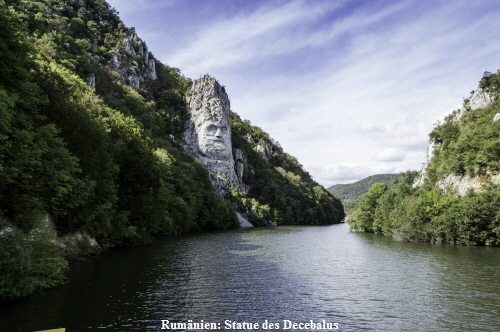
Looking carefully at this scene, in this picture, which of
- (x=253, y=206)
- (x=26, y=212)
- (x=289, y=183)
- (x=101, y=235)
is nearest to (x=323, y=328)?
(x=26, y=212)

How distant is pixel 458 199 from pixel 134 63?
120591 mm

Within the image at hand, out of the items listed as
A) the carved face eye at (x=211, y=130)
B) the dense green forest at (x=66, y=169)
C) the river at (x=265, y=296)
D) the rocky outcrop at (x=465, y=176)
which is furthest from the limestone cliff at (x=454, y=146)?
the carved face eye at (x=211, y=130)

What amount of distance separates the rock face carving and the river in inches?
3781

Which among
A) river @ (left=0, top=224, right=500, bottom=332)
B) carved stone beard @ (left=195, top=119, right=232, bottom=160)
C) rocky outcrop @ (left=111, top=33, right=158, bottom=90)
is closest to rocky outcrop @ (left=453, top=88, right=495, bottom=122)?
river @ (left=0, top=224, right=500, bottom=332)

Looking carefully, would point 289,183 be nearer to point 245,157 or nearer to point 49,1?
point 245,157

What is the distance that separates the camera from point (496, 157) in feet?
172

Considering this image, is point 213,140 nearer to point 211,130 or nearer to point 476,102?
point 211,130

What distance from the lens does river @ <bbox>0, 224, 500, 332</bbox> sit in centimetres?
1412

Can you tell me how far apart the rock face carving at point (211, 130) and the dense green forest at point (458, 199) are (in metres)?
68.5

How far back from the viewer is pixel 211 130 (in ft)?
431

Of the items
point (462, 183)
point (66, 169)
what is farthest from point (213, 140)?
point (66, 169)

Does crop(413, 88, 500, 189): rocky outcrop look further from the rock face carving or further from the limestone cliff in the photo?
the rock face carving

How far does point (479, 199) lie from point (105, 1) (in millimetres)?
160160

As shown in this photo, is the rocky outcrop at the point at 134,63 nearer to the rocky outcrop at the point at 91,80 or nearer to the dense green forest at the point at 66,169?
the dense green forest at the point at 66,169
